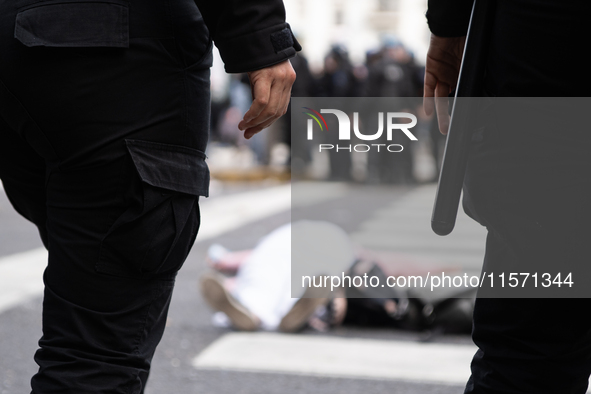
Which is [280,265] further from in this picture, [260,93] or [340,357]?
[260,93]

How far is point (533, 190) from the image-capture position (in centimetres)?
126

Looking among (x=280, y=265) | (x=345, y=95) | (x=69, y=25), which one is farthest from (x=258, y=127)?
(x=345, y=95)

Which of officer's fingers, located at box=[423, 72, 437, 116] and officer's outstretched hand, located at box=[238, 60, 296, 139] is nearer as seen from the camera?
officer's outstretched hand, located at box=[238, 60, 296, 139]

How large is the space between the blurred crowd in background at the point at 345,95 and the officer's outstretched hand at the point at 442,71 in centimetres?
735

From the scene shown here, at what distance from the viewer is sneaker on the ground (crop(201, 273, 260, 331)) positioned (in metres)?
3.15

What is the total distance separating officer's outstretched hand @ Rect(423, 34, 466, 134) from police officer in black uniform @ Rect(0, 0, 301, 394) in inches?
12.0

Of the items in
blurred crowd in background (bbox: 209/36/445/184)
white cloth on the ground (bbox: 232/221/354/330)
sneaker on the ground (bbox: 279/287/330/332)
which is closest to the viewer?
sneaker on the ground (bbox: 279/287/330/332)

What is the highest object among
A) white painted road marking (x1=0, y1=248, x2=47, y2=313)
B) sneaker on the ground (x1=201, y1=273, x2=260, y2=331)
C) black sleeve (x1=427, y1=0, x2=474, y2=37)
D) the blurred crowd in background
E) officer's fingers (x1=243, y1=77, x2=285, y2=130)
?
black sleeve (x1=427, y1=0, x2=474, y2=37)

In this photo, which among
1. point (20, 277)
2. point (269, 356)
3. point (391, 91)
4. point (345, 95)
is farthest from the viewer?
point (345, 95)

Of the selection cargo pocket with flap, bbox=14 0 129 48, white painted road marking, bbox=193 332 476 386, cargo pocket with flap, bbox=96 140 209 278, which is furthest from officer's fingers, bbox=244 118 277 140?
white painted road marking, bbox=193 332 476 386

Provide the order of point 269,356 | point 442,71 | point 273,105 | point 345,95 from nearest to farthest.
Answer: point 273,105
point 442,71
point 269,356
point 345,95

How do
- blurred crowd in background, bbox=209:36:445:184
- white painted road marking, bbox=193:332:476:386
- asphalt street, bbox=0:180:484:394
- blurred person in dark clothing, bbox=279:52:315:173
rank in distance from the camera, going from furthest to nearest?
blurred person in dark clothing, bbox=279:52:315:173, blurred crowd in background, bbox=209:36:445:184, white painted road marking, bbox=193:332:476:386, asphalt street, bbox=0:180:484:394

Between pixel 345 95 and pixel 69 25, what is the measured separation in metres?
10.4

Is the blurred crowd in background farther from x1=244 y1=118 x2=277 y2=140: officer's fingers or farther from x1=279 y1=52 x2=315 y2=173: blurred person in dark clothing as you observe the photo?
x1=244 y1=118 x2=277 y2=140: officer's fingers
